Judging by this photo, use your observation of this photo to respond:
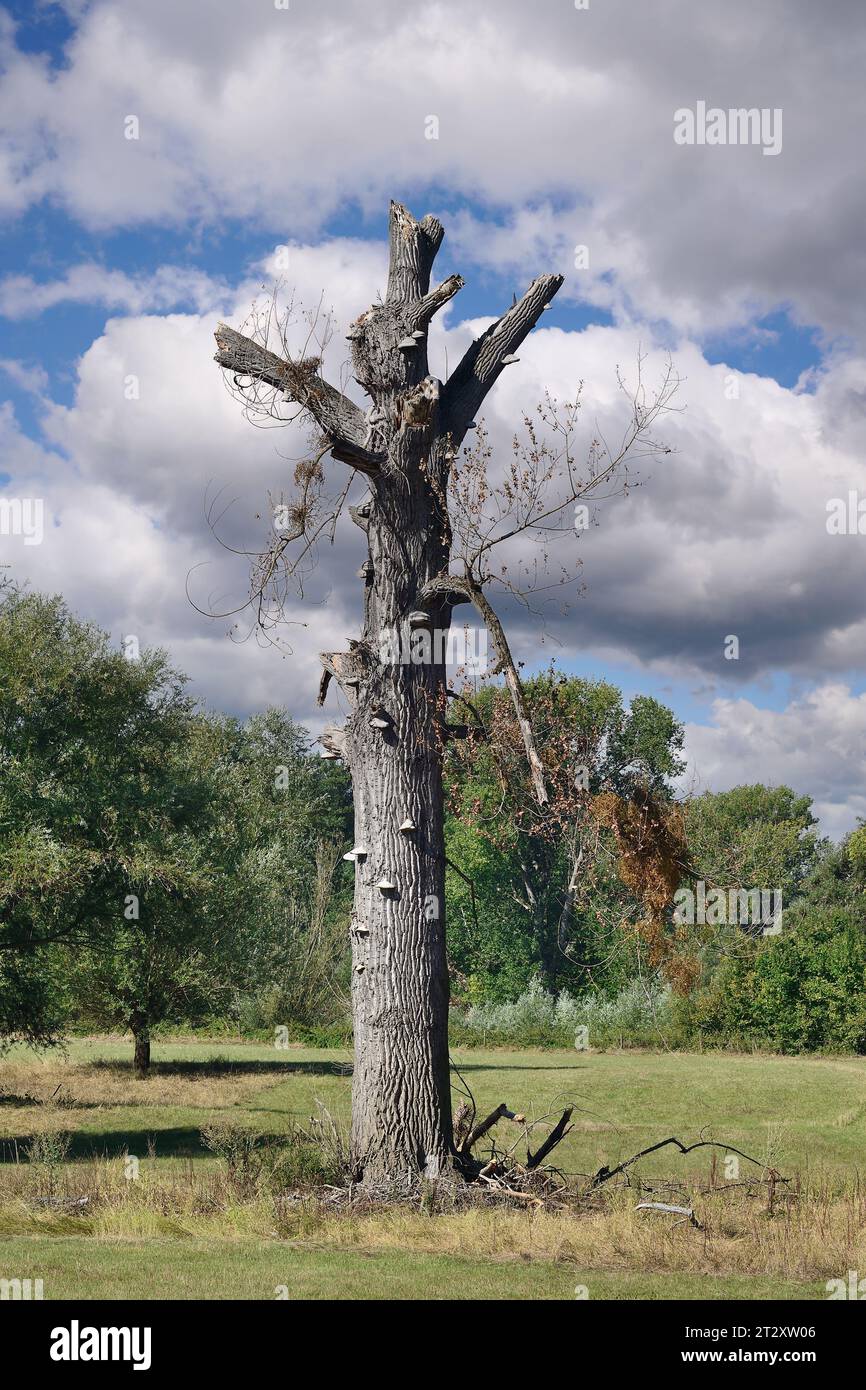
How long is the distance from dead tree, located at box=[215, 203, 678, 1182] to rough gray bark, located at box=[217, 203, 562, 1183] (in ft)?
0.05

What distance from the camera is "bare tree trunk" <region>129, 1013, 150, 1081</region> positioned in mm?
28734

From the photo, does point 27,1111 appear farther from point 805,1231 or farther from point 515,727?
point 805,1231

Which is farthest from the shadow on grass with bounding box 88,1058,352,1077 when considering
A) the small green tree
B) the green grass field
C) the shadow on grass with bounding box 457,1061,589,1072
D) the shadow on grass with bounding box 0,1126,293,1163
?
the green grass field

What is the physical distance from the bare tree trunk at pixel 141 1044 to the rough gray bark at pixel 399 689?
59.6 feet

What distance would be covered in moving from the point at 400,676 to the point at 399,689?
14 cm

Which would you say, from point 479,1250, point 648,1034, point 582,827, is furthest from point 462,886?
point 479,1250

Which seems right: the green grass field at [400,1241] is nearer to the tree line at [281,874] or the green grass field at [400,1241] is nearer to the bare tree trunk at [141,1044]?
the tree line at [281,874]

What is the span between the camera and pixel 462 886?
53906mm

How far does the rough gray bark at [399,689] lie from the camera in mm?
11695

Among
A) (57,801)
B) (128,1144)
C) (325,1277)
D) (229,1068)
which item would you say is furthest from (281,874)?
(325,1277)

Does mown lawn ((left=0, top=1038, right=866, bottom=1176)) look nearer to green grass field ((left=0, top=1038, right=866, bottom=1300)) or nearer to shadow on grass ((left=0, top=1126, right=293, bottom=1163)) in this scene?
shadow on grass ((left=0, top=1126, right=293, bottom=1163))

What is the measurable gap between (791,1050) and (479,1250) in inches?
1112

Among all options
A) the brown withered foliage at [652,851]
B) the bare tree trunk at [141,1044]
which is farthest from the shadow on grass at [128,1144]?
the brown withered foliage at [652,851]
